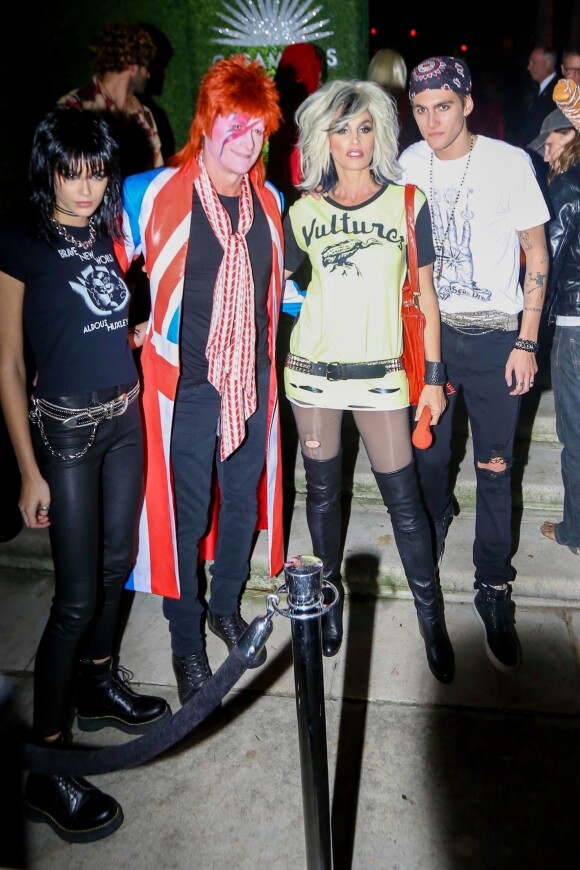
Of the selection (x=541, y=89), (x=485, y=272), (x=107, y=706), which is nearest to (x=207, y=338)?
(x=485, y=272)

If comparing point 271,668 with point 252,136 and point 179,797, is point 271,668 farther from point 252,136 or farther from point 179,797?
point 252,136

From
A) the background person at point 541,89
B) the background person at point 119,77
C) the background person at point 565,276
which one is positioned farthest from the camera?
the background person at point 541,89

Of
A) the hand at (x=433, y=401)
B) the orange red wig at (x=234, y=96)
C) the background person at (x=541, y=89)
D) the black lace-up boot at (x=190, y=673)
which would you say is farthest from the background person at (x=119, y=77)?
the background person at (x=541, y=89)

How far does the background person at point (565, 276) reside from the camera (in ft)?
9.61

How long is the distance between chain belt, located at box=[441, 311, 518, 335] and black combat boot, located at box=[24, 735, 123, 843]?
213 centimetres

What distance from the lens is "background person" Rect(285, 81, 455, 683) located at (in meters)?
2.39

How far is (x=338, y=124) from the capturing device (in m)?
2.36

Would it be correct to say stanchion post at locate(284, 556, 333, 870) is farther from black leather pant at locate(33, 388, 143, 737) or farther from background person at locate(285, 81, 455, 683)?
background person at locate(285, 81, 455, 683)

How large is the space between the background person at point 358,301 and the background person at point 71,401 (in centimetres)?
68

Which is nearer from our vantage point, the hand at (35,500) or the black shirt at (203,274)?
the hand at (35,500)

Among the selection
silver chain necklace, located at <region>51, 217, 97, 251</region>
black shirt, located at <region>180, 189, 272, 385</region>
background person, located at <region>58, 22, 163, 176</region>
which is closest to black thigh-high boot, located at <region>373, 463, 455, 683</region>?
black shirt, located at <region>180, 189, 272, 385</region>

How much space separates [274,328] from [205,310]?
1.26 ft

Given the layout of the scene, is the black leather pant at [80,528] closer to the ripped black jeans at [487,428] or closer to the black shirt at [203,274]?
the black shirt at [203,274]

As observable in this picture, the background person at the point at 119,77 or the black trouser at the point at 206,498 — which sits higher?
the background person at the point at 119,77
